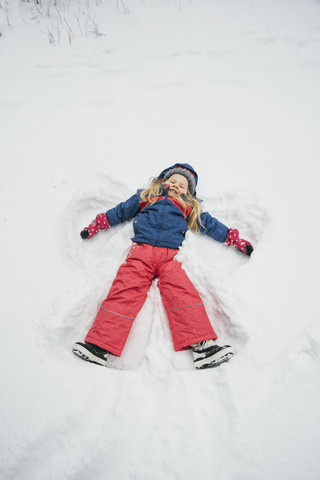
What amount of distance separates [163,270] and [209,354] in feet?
2.02

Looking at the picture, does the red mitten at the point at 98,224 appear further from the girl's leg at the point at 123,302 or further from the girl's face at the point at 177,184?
the girl's face at the point at 177,184

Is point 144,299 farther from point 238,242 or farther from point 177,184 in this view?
point 177,184

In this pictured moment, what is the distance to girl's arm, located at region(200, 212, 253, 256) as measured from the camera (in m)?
1.68

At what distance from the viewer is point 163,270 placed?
159 cm

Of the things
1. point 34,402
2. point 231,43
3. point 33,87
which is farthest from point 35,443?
point 231,43

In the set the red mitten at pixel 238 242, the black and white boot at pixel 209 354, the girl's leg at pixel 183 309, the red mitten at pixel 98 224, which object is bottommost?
the black and white boot at pixel 209 354

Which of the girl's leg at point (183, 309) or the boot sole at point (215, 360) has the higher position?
the girl's leg at point (183, 309)

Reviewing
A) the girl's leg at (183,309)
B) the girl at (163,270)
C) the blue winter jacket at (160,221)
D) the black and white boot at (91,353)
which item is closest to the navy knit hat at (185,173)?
the girl at (163,270)

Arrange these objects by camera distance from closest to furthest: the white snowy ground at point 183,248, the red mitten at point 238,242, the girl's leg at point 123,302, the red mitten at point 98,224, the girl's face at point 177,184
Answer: the white snowy ground at point 183,248, the girl's leg at point 123,302, the red mitten at point 238,242, the red mitten at point 98,224, the girl's face at point 177,184

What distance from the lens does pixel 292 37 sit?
309 centimetres

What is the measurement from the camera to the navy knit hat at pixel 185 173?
6.57 feet

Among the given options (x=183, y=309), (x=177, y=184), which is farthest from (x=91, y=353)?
(x=177, y=184)

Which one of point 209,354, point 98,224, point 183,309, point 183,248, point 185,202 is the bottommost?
point 209,354

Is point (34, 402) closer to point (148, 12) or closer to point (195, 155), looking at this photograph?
point (195, 155)
